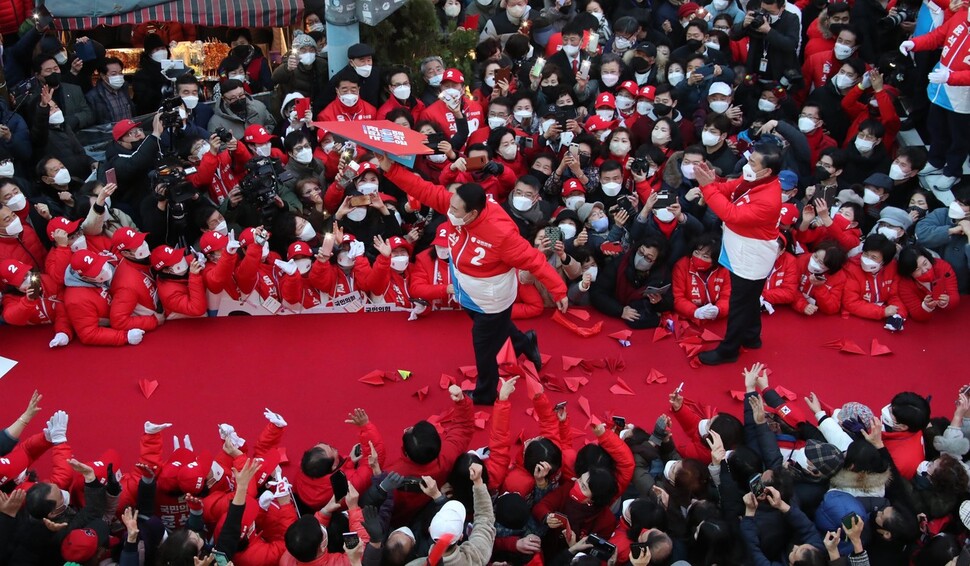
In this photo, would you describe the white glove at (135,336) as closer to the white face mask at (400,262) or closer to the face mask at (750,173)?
the white face mask at (400,262)

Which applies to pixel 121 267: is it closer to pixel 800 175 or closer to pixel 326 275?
pixel 326 275

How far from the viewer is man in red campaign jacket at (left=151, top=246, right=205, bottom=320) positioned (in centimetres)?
641

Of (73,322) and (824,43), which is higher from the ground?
(824,43)

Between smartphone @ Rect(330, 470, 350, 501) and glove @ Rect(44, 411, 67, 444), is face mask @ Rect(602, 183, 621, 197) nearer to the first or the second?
smartphone @ Rect(330, 470, 350, 501)

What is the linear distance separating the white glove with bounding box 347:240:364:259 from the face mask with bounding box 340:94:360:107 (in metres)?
1.66

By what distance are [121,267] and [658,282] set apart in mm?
3748

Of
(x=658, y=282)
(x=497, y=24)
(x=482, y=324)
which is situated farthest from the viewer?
(x=497, y=24)

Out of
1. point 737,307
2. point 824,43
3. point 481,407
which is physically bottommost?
point 481,407

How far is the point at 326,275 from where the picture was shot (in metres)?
6.55

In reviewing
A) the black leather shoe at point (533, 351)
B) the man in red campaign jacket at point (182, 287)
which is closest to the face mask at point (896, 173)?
the black leather shoe at point (533, 351)

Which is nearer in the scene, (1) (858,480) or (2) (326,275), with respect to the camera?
(1) (858,480)

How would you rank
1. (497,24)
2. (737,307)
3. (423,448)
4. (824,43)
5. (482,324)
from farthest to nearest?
(497,24) → (824,43) → (737,307) → (482,324) → (423,448)

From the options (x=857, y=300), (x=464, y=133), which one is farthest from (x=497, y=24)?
(x=857, y=300)

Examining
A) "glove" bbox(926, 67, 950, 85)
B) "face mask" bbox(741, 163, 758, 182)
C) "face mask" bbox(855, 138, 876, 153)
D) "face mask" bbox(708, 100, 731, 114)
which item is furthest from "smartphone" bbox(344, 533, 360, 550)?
"glove" bbox(926, 67, 950, 85)
